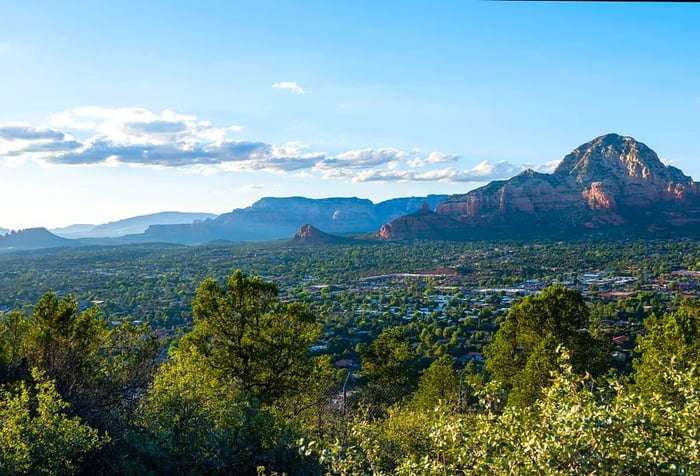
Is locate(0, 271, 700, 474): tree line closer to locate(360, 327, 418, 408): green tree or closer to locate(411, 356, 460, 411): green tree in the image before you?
locate(411, 356, 460, 411): green tree

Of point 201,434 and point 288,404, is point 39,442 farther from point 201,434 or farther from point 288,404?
point 288,404

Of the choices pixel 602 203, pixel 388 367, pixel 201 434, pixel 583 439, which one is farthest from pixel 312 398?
pixel 602 203

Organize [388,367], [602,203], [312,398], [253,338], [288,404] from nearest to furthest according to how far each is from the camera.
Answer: [253,338]
[288,404]
[312,398]
[388,367]
[602,203]

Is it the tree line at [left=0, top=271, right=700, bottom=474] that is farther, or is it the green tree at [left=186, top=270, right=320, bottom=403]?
Result: the green tree at [left=186, top=270, right=320, bottom=403]

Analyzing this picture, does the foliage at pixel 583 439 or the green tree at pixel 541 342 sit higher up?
the foliage at pixel 583 439


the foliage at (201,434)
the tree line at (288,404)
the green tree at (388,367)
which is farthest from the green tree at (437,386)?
the foliage at (201,434)

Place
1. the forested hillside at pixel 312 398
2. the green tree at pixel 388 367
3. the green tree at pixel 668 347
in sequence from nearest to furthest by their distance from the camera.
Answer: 1. the forested hillside at pixel 312 398
2. the green tree at pixel 668 347
3. the green tree at pixel 388 367

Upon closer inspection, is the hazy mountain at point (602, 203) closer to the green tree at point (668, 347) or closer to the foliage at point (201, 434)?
the green tree at point (668, 347)

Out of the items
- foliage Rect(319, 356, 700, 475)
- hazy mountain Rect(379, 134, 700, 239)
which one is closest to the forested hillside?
foliage Rect(319, 356, 700, 475)
